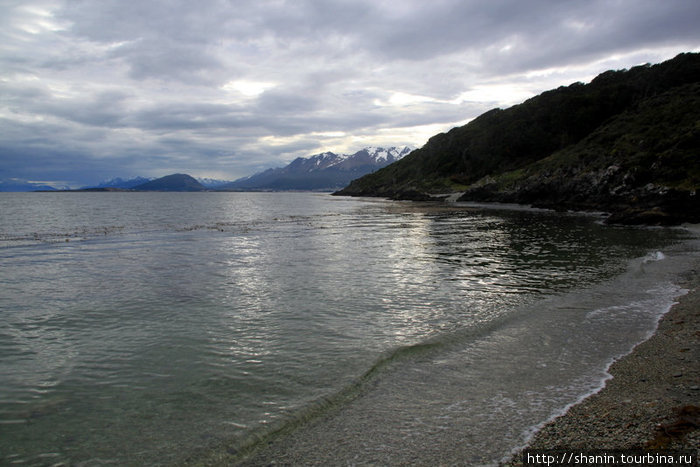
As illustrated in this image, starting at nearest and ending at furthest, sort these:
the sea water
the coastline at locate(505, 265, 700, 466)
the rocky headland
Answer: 1. the coastline at locate(505, 265, 700, 466)
2. the sea water
3. the rocky headland

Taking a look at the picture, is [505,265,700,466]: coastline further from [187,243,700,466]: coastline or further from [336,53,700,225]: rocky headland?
[336,53,700,225]: rocky headland

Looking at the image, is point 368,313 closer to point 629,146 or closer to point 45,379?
point 45,379

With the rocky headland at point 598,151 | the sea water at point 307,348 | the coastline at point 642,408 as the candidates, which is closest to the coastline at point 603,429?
the coastline at point 642,408

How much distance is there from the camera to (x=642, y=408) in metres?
7.16

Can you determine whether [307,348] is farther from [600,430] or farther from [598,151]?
[598,151]

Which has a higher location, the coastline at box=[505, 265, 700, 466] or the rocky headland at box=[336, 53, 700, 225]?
the rocky headland at box=[336, 53, 700, 225]

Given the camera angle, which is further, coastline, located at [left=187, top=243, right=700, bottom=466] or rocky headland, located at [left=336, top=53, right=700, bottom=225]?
rocky headland, located at [left=336, top=53, right=700, bottom=225]

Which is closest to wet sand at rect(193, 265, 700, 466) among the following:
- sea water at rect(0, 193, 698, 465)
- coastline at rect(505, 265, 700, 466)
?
coastline at rect(505, 265, 700, 466)

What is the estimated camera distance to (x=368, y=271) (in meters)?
22.1

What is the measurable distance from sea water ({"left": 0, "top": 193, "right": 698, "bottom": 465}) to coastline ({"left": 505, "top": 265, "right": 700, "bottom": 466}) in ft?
1.28

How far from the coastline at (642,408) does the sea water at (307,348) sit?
1.28ft

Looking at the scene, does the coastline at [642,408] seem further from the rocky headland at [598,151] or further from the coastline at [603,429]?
the rocky headland at [598,151]

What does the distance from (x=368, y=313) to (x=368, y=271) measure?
7.74 meters

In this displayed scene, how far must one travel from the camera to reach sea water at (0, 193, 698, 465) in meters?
7.21
